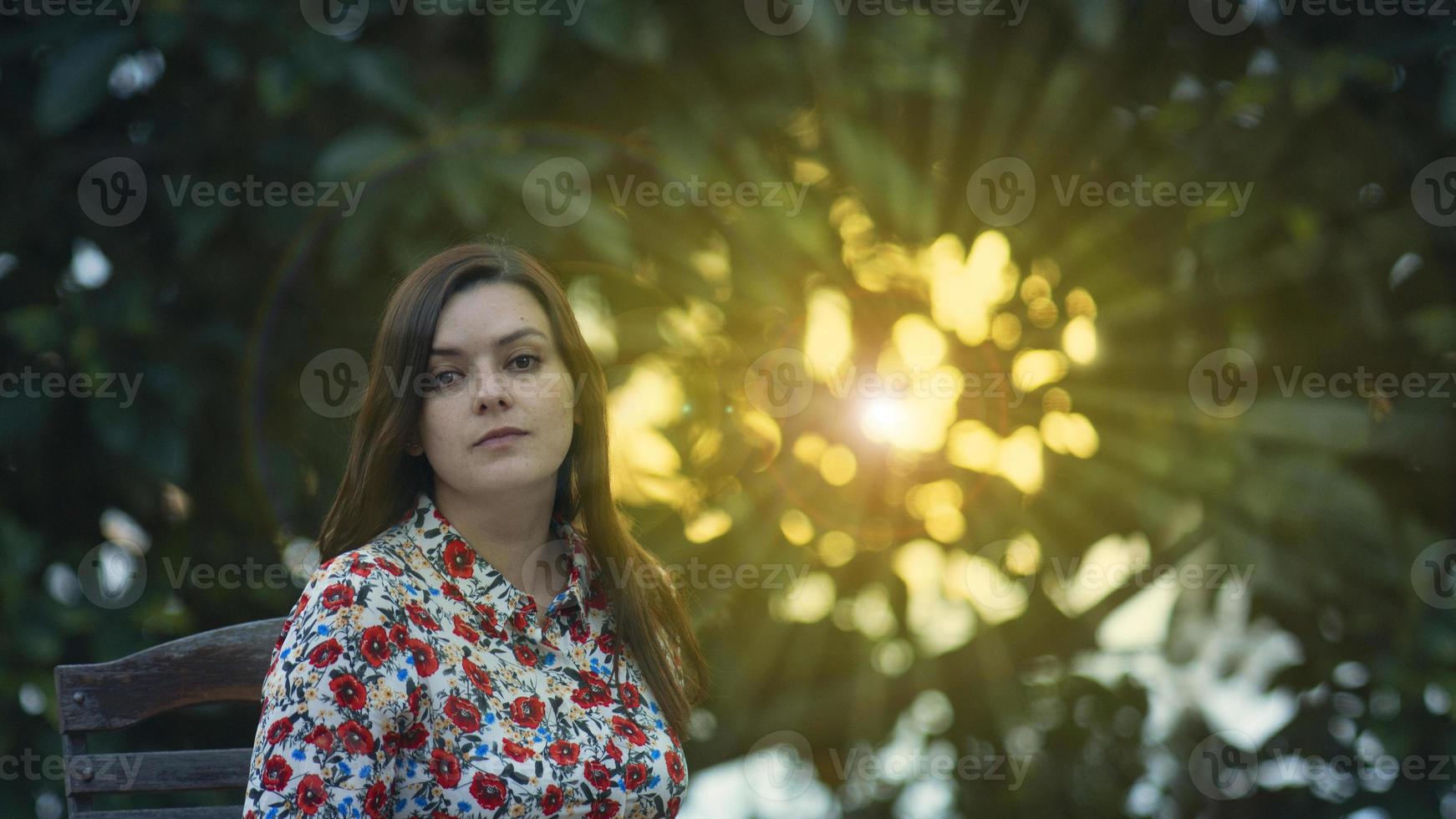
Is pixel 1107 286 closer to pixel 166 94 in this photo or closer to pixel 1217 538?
pixel 1217 538

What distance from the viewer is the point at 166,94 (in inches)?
125

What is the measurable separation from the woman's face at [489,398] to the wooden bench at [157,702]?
0.34 metres

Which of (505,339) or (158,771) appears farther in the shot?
(158,771)

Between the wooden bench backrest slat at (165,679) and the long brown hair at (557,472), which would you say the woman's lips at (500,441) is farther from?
the wooden bench backrest slat at (165,679)

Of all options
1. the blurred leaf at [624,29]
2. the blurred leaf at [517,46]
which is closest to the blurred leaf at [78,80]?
the blurred leaf at [517,46]

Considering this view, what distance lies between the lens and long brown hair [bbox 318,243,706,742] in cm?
148

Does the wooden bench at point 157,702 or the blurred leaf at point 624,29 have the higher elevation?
the blurred leaf at point 624,29

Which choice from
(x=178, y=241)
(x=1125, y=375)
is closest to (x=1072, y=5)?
(x=1125, y=375)

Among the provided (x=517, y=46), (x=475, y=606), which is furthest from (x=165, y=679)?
(x=517, y=46)

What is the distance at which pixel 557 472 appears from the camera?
165cm

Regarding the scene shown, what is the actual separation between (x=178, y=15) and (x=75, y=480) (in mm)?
1087

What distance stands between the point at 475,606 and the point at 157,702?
0.44 meters

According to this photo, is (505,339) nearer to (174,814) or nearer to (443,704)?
(443,704)

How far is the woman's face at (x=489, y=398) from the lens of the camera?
1.47m
